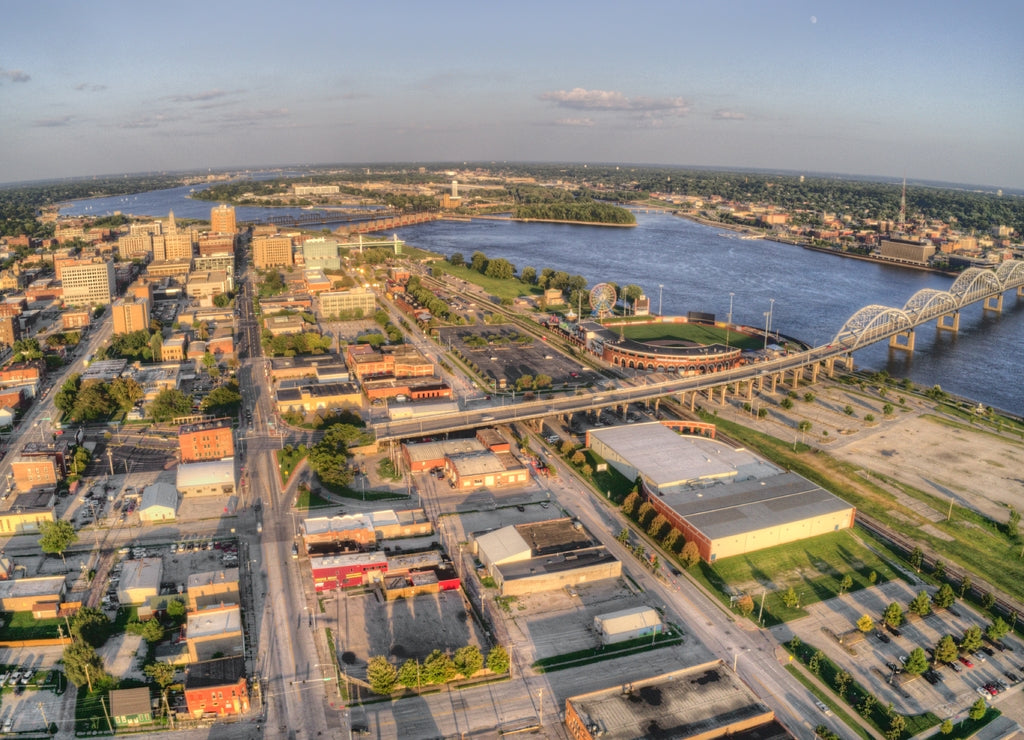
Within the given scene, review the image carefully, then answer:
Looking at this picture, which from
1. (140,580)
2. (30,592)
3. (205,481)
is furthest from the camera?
(205,481)

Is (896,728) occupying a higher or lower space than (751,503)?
lower

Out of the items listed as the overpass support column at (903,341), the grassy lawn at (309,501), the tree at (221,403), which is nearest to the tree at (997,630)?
the grassy lawn at (309,501)

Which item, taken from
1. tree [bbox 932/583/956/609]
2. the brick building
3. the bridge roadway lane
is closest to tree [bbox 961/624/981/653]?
tree [bbox 932/583/956/609]

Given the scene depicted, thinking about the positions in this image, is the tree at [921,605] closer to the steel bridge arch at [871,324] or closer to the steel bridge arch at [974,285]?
the steel bridge arch at [871,324]

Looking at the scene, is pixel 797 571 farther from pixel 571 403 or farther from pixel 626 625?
pixel 571 403

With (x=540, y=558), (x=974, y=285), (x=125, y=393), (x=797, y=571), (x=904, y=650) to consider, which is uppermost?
(x=974, y=285)

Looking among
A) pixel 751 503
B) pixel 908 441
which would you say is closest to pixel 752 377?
pixel 908 441

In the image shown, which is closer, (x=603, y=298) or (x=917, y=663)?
(x=917, y=663)
